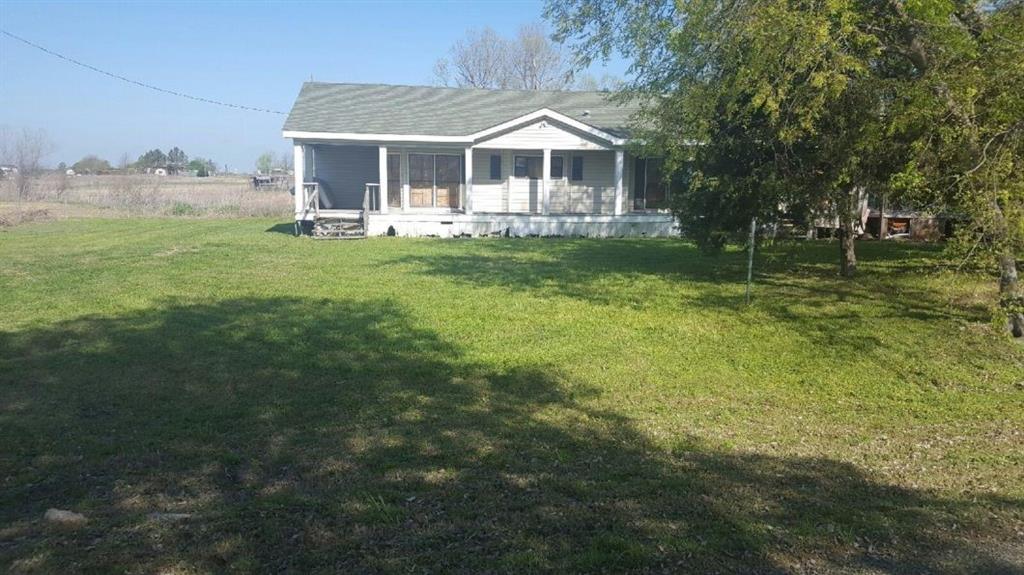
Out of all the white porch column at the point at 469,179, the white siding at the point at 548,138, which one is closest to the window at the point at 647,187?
the white siding at the point at 548,138

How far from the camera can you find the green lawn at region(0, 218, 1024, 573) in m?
3.98

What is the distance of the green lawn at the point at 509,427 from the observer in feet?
13.1

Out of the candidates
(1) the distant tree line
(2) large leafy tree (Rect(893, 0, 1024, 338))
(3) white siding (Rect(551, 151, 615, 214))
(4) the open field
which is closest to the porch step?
(3) white siding (Rect(551, 151, 615, 214))

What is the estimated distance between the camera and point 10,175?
117 ft

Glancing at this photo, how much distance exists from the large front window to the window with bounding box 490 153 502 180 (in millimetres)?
1066

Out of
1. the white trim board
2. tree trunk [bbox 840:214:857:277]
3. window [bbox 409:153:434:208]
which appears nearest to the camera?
tree trunk [bbox 840:214:857:277]

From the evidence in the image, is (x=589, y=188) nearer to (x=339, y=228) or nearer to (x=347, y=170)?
(x=347, y=170)

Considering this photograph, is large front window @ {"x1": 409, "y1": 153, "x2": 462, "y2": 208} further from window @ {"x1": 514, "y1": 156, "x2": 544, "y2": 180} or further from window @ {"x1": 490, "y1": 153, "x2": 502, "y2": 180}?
window @ {"x1": 514, "y1": 156, "x2": 544, "y2": 180}

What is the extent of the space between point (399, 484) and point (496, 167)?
22.2 m

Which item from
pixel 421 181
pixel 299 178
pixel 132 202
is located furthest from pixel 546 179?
pixel 132 202

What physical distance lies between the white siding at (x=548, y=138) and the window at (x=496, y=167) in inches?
65.9

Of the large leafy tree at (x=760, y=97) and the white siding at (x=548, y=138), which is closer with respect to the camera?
the large leafy tree at (x=760, y=97)

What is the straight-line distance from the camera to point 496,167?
86.5 feet

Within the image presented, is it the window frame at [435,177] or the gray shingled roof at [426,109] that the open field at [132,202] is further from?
the window frame at [435,177]
